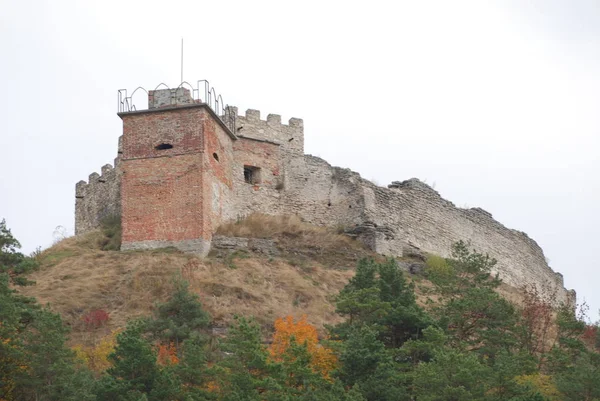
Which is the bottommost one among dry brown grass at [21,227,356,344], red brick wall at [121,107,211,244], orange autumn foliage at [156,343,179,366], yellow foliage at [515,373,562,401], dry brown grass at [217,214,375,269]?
yellow foliage at [515,373,562,401]

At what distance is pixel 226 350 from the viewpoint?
1076 inches

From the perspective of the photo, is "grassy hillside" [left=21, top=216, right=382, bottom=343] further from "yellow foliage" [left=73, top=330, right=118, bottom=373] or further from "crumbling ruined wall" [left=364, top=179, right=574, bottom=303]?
"crumbling ruined wall" [left=364, top=179, right=574, bottom=303]

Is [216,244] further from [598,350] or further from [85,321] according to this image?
[598,350]

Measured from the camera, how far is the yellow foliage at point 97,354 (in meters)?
29.4

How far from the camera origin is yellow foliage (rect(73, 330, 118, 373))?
96.4 feet

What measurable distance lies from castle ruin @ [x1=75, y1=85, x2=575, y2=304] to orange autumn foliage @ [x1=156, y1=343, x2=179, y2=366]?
7.19 meters

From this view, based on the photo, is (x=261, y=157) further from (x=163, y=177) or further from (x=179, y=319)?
(x=179, y=319)

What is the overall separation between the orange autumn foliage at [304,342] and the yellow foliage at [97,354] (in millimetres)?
3920

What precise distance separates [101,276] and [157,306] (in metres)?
4.21

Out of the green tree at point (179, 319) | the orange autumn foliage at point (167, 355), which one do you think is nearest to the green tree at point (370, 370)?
the orange autumn foliage at point (167, 355)

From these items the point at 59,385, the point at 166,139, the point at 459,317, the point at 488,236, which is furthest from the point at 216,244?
the point at 488,236

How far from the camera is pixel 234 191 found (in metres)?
39.7

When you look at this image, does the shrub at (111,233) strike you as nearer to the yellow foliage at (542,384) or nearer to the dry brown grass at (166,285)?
the dry brown grass at (166,285)

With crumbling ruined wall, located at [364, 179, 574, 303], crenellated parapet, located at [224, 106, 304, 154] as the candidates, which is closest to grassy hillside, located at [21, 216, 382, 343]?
crumbling ruined wall, located at [364, 179, 574, 303]
